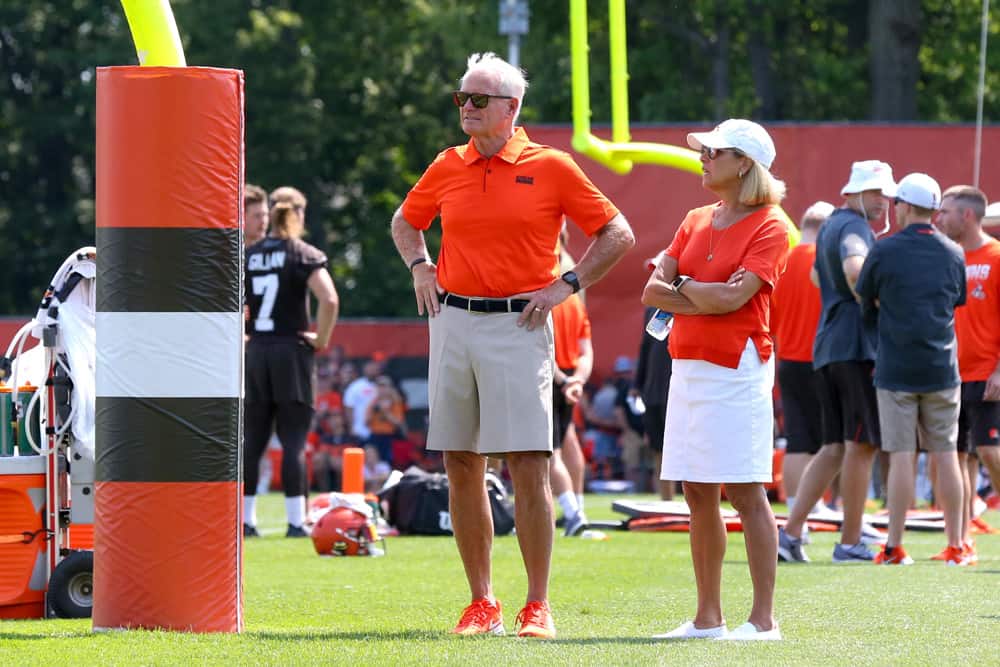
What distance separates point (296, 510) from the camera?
12.6 metres

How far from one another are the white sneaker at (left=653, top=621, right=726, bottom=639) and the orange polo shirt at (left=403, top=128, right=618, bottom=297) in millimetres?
1286

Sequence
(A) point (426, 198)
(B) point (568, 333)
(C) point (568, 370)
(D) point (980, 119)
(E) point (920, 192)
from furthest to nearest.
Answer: (D) point (980, 119) → (C) point (568, 370) → (B) point (568, 333) → (E) point (920, 192) → (A) point (426, 198)

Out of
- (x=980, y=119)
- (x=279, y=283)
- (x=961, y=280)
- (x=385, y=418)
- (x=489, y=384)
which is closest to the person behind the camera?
(x=489, y=384)

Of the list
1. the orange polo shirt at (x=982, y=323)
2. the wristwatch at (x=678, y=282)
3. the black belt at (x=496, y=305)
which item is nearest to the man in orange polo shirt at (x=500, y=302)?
the black belt at (x=496, y=305)

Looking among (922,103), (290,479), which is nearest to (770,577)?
(290,479)

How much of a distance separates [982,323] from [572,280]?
4865 mm

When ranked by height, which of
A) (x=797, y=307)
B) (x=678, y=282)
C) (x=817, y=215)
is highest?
(x=817, y=215)

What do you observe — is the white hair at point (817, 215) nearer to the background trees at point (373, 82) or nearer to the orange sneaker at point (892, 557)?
the orange sneaker at point (892, 557)

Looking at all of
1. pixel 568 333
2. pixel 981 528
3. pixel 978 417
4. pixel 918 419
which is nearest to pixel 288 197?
pixel 568 333

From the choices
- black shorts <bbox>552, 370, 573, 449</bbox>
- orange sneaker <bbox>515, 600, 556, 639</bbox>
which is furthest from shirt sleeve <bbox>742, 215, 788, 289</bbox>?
black shorts <bbox>552, 370, 573, 449</bbox>

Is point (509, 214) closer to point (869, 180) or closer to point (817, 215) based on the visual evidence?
point (869, 180)

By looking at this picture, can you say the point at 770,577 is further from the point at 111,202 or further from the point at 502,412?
the point at 111,202

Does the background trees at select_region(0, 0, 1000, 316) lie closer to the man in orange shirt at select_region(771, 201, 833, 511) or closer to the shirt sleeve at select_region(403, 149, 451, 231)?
the man in orange shirt at select_region(771, 201, 833, 511)

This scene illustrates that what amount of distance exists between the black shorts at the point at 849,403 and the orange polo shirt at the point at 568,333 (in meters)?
1.99
